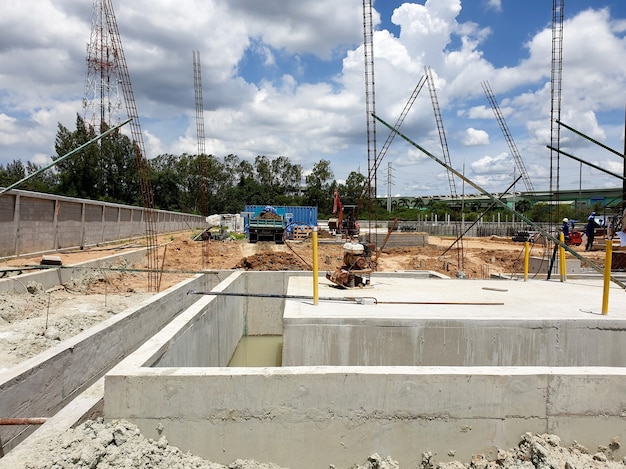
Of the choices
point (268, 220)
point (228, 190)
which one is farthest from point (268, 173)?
point (268, 220)

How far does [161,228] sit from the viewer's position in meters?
36.6

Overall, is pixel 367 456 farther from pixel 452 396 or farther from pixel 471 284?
pixel 471 284

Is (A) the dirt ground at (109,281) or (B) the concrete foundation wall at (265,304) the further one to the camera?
(B) the concrete foundation wall at (265,304)

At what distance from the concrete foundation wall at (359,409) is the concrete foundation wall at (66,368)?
1.91 metres

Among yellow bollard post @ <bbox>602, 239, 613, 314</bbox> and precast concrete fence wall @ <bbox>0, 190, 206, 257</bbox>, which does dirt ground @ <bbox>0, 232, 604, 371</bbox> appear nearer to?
precast concrete fence wall @ <bbox>0, 190, 206, 257</bbox>

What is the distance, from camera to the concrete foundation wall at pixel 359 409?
3854 mm

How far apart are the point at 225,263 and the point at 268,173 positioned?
7338cm

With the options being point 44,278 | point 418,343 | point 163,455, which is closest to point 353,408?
point 163,455

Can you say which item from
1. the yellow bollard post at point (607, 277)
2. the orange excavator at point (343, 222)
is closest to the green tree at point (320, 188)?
the orange excavator at point (343, 222)

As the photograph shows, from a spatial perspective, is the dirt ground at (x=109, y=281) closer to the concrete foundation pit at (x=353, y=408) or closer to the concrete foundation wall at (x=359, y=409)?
the concrete foundation pit at (x=353, y=408)

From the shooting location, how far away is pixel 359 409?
156 inches

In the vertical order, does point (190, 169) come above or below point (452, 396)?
above

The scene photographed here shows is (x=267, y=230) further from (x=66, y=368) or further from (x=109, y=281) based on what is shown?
(x=66, y=368)

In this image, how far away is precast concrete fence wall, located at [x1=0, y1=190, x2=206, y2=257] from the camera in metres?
13.5
